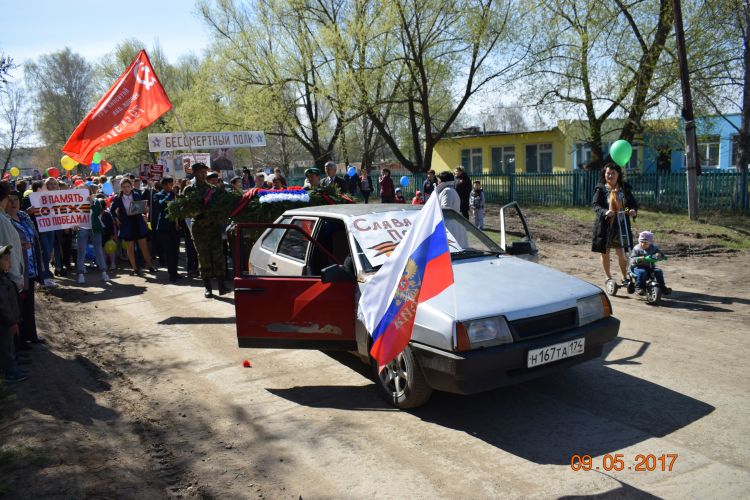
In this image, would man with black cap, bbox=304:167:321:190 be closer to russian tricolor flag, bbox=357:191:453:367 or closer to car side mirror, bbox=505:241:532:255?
car side mirror, bbox=505:241:532:255

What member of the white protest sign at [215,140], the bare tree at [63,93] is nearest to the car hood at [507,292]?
the white protest sign at [215,140]

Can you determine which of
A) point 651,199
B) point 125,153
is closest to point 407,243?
point 651,199

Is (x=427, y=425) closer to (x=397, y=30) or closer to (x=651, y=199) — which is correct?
(x=651, y=199)

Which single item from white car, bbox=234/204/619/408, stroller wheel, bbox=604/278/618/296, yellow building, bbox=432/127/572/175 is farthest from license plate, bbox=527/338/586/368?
yellow building, bbox=432/127/572/175

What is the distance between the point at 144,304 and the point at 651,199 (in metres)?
17.1

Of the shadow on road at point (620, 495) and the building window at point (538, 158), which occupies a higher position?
the building window at point (538, 158)

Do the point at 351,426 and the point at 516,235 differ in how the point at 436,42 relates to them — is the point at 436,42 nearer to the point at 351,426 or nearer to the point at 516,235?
the point at 516,235

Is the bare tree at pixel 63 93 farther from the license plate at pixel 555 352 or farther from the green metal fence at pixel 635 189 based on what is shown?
the license plate at pixel 555 352

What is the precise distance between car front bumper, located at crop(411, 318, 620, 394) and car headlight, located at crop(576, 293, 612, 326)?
19 cm

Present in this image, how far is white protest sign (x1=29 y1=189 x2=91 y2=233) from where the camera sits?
10.9 meters

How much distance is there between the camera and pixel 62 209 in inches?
440

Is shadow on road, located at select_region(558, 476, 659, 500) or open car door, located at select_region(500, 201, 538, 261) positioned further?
open car door, located at select_region(500, 201, 538, 261)

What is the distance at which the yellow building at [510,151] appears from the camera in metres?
35.0
